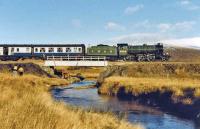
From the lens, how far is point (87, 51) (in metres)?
81.2

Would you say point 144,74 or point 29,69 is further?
point 29,69

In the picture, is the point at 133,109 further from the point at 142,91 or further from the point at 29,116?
the point at 29,116

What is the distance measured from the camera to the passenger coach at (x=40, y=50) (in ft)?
260

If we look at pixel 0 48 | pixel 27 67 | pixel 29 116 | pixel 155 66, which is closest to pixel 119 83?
pixel 155 66

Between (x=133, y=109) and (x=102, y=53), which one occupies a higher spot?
(x=102, y=53)

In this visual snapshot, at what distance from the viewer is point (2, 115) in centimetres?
1062

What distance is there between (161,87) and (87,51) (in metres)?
32.5

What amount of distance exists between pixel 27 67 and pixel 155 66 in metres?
23.7

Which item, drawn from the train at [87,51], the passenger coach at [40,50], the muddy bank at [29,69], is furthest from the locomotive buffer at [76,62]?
the train at [87,51]

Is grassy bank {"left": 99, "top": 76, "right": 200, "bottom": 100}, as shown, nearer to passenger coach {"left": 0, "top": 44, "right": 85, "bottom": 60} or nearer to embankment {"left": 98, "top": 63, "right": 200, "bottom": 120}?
embankment {"left": 98, "top": 63, "right": 200, "bottom": 120}

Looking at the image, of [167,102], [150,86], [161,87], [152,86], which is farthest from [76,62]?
[167,102]

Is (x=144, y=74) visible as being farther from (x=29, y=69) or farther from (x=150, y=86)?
(x=29, y=69)

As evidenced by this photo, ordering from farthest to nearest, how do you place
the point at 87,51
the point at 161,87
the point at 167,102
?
the point at 87,51
the point at 161,87
the point at 167,102

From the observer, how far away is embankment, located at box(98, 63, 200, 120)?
41531 mm
